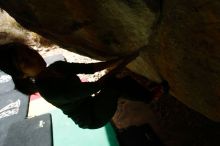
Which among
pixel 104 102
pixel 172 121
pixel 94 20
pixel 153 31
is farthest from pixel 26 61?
pixel 172 121

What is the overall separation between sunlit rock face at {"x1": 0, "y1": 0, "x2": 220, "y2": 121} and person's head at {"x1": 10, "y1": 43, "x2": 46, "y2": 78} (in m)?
0.19

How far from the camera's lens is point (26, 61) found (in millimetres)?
1745

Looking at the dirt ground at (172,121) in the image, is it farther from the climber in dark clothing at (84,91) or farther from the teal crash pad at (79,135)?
the climber in dark clothing at (84,91)

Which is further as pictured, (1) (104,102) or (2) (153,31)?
(1) (104,102)

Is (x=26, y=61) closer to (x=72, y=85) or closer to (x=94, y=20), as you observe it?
(x=72, y=85)

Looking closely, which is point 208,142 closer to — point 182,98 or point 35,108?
point 182,98

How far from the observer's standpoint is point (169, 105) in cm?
344

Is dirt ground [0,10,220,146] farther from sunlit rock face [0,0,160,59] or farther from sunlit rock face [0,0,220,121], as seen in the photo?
sunlit rock face [0,0,160,59]

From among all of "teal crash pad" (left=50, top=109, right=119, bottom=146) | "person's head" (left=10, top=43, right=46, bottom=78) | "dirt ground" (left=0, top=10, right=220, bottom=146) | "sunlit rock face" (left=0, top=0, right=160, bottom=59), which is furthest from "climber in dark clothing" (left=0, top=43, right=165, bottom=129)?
"dirt ground" (left=0, top=10, right=220, bottom=146)

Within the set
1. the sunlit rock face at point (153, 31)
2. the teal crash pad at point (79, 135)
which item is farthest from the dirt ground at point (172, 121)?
the sunlit rock face at point (153, 31)

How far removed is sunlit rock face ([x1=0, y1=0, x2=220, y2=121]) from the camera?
152 cm

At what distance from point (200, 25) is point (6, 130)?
245 centimetres

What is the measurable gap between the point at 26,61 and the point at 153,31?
2.37 ft

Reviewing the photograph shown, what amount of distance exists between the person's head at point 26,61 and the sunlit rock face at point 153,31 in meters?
0.19
